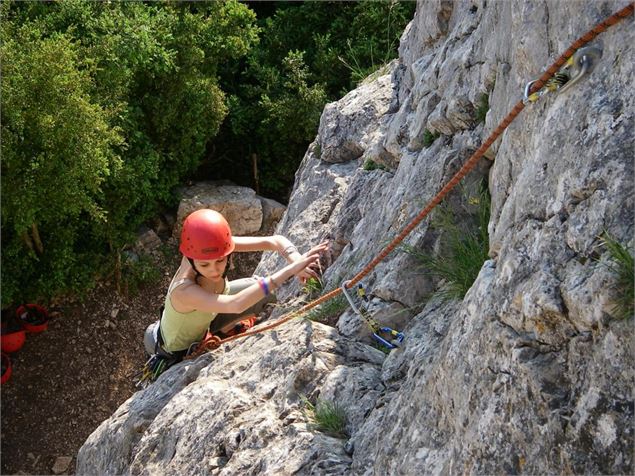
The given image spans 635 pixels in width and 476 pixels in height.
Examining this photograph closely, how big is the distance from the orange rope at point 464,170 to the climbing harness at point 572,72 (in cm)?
2

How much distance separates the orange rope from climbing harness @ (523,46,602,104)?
2cm

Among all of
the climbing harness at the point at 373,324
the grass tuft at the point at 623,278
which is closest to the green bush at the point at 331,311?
the climbing harness at the point at 373,324

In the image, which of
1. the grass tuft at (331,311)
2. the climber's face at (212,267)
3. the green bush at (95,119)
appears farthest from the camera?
the green bush at (95,119)

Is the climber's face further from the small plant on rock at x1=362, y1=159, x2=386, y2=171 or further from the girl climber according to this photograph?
the small plant on rock at x1=362, y1=159, x2=386, y2=171

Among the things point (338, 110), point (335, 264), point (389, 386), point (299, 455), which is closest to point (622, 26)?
point (389, 386)

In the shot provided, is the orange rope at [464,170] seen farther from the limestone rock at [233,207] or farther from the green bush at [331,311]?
the limestone rock at [233,207]

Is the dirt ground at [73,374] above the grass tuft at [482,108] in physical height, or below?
below

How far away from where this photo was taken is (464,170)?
4859 mm

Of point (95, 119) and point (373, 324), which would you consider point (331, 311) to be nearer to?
point (373, 324)

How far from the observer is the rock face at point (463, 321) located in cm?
330

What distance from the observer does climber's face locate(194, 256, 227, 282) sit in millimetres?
6008

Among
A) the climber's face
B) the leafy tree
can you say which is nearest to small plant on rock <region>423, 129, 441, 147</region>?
the climber's face

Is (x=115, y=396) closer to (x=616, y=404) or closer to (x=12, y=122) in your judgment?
(x=12, y=122)

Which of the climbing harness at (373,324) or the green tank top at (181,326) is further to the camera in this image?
the green tank top at (181,326)
